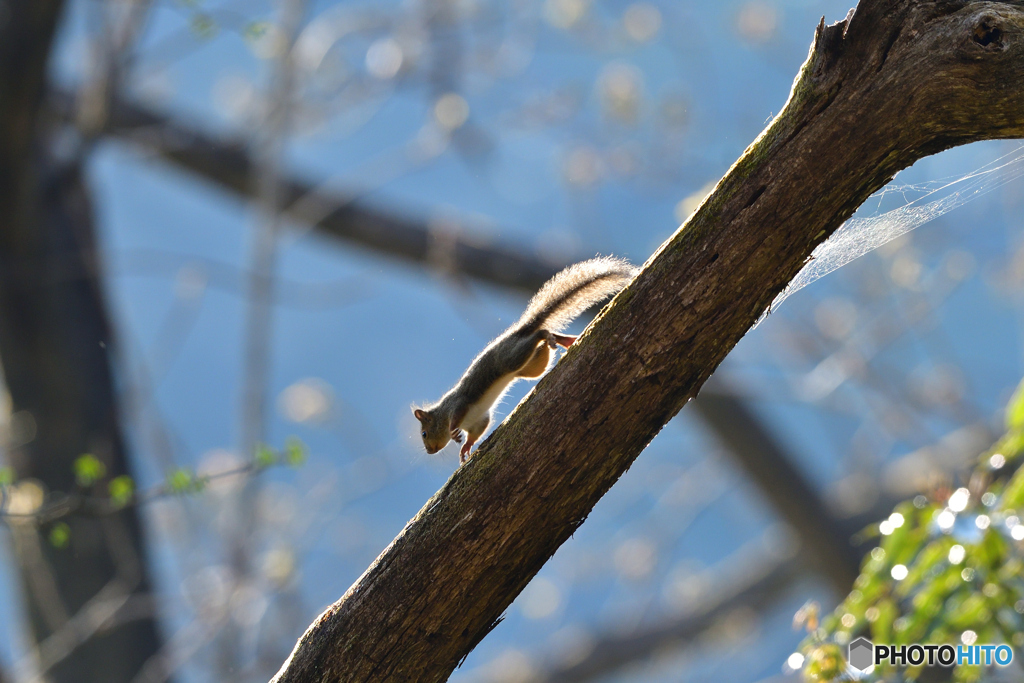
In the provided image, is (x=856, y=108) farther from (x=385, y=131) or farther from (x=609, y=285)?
(x=385, y=131)

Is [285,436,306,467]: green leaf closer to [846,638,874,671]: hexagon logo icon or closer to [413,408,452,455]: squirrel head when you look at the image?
[413,408,452,455]: squirrel head

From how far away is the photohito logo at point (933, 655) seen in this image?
2.37 m

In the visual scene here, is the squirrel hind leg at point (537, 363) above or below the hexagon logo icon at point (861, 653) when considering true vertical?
above

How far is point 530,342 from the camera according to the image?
2455mm

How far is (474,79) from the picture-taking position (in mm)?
8195

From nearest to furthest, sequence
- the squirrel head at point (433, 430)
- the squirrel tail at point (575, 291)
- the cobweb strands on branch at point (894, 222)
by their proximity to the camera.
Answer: the cobweb strands on branch at point (894, 222)
the squirrel tail at point (575, 291)
the squirrel head at point (433, 430)

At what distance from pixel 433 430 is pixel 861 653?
1.67 m

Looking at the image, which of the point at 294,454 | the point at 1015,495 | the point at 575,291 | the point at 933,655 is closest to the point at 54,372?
the point at 294,454

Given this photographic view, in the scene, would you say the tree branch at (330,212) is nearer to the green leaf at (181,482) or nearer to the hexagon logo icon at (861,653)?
the green leaf at (181,482)

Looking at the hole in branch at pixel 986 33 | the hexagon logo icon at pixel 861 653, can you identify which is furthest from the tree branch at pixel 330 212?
the hole in branch at pixel 986 33

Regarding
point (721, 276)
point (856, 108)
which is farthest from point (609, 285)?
point (856, 108)

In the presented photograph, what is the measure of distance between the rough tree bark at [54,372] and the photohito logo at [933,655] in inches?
157

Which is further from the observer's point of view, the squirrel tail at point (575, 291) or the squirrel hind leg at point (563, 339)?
the squirrel hind leg at point (563, 339)

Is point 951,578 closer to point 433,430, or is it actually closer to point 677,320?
point 677,320
